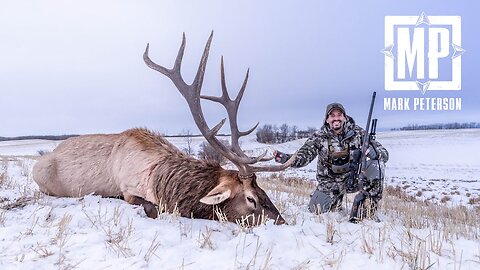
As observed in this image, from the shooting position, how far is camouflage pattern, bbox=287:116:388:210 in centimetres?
665

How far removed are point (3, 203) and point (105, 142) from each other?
202 centimetres

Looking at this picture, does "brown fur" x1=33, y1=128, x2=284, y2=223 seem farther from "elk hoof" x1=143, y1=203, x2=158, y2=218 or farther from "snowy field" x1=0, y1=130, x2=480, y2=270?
"snowy field" x1=0, y1=130, x2=480, y2=270

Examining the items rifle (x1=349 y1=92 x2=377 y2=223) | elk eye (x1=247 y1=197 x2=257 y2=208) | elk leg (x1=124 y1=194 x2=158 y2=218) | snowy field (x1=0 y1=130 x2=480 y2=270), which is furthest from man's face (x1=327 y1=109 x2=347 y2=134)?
elk leg (x1=124 y1=194 x2=158 y2=218)

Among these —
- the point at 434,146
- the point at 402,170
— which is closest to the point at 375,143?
the point at 402,170

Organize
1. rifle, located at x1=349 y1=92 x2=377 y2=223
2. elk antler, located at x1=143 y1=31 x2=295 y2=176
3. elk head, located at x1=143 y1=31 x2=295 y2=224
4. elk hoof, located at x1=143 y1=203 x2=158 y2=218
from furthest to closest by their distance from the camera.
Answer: rifle, located at x1=349 y1=92 x2=377 y2=223
elk antler, located at x1=143 y1=31 x2=295 y2=176
elk hoof, located at x1=143 y1=203 x2=158 y2=218
elk head, located at x1=143 y1=31 x2=295 y2=224

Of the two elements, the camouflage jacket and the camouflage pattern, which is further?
the camouflage jacket

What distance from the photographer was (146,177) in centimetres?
558

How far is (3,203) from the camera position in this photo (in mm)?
4809

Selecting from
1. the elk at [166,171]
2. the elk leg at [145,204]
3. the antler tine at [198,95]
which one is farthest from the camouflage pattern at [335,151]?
the elk leg at [145,204]

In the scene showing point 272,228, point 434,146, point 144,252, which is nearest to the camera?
point 144,252

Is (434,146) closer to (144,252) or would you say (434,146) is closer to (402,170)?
(402,170)

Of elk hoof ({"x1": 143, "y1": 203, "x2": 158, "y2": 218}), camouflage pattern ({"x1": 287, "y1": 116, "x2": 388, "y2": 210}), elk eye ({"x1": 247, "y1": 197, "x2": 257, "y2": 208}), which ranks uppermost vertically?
camouflage pattern ({"x1": 287, "y1": 116, "x2": 388, "y2": 210})

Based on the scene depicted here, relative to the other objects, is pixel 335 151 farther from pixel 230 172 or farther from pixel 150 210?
pixel 150 210

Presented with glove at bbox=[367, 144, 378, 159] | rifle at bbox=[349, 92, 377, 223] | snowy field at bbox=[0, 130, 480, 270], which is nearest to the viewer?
snowy field at bbox=[0, 130, 480, 270]
